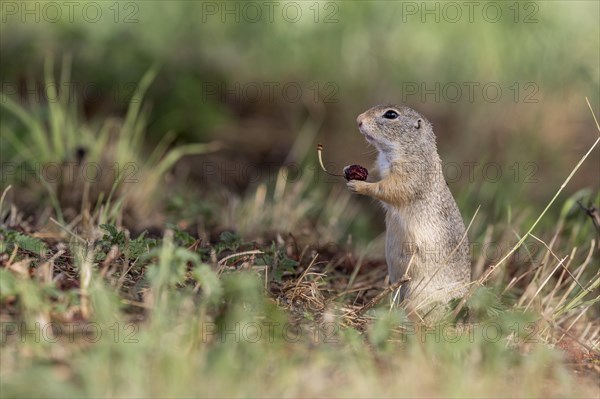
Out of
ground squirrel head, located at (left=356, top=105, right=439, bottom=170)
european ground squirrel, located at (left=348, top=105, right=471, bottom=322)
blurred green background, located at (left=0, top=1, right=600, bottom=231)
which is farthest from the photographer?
blurred green background, located at (left=0, top=1, right=600, bottom=231)

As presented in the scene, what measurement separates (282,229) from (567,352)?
227 cm

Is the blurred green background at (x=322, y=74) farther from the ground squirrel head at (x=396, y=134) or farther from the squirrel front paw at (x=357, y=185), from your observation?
the squirrel front paw at (x=357, y=185)

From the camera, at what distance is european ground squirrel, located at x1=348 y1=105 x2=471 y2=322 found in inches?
178

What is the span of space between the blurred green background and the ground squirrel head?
8.14 feet

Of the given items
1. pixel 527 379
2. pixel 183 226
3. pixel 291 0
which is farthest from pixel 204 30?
pixel 527 379

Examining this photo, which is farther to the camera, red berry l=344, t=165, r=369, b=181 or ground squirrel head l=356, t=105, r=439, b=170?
ground squirrel head l=356, t=105, r=439, b=170

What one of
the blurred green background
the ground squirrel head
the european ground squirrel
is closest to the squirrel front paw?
the european ground squirrel

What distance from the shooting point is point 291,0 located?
9.00 metres

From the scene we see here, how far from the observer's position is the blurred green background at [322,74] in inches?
299

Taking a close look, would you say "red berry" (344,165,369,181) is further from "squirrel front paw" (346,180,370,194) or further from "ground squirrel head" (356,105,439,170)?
"ground squirrel head" (356,105,439,170)

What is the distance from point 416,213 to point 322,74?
398 cm

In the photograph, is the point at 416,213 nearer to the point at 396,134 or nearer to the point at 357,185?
the point at 357,185

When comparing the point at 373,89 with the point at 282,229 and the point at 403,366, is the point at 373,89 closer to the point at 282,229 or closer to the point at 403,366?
the point at 282,229

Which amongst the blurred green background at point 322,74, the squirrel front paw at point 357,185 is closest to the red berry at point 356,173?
the squirrel front paw at point 357,185
